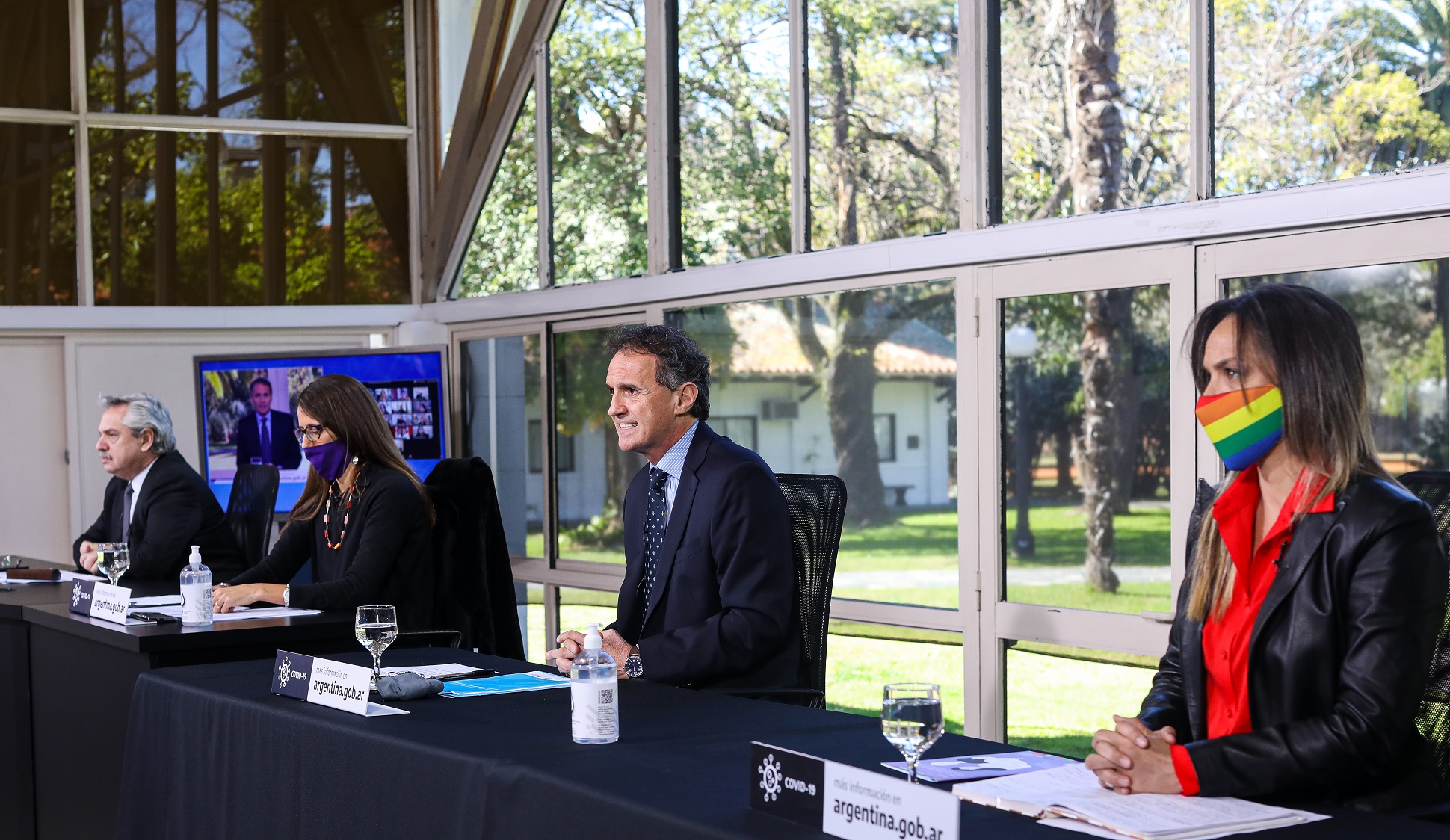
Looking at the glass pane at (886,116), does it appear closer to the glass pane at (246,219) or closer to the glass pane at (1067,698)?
the glass pane at (246,219)

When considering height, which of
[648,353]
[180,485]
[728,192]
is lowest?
[180,485]

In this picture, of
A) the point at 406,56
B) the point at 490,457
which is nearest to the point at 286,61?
the point at 406,56

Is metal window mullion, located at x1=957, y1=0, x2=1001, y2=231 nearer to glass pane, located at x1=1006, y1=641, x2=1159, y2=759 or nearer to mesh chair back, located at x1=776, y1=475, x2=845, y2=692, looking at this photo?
mesh chair back, located at x1=776, y1=475, x2=845, y2=692

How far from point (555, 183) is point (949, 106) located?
3.42 metres

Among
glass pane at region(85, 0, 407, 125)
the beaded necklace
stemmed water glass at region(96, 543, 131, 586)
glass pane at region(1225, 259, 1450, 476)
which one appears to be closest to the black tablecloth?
the beaded necklace

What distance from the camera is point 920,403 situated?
580 inches

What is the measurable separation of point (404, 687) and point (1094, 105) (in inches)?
159

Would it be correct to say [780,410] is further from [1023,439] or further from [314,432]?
[314,432]

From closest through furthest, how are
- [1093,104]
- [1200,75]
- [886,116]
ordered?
[1200,75] < [1093,104] < [886,116]

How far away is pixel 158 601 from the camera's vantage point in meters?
3.83

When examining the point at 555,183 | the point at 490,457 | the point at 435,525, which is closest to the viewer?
the point at 435,525

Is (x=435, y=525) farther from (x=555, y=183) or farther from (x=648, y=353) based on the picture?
(x=555, y=183)

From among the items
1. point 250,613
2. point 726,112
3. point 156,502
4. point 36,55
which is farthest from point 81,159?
point 250,613

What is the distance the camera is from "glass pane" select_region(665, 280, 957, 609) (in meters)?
13.6
